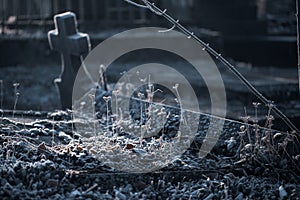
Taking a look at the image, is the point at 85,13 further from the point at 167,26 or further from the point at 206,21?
the point at 206,21

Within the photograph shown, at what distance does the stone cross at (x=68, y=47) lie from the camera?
26.7 feet

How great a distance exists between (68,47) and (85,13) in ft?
27.3

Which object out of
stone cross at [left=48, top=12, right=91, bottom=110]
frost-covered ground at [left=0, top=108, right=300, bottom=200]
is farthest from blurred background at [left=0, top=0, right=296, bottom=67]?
frost-covered ground at [left=0, top=108, right=300, bottom=200]

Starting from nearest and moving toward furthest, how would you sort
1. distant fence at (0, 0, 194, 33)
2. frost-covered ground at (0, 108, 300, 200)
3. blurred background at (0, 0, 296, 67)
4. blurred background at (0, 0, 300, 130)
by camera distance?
frost-covered ground at (0, 108, 300, 200) → blurred background at (0, 0, 300, 130) → blurred background at (0, 0, 296, 67) → distant fence at (0, 0, 194, 33)

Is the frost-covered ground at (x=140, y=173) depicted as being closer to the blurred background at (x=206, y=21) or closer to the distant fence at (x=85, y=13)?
the blurred background at (x=206, y=21)

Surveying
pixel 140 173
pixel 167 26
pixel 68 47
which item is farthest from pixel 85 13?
pixel 140 173

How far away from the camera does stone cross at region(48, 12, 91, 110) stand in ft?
26.7

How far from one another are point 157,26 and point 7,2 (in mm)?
4499

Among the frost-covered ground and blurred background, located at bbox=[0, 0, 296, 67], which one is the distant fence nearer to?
blurred background, located at bbox=[0, 0, 296, 67]

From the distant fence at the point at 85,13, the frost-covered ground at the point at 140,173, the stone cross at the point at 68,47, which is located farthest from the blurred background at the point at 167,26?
the frost-covered ground at the point at 140,173

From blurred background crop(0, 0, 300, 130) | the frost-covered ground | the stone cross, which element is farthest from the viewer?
blurred background crop(0, 0, 300, 130)

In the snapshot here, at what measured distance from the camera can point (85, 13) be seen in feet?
53.6

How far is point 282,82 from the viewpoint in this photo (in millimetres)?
11031

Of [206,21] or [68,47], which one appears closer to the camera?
A: [68,47]
